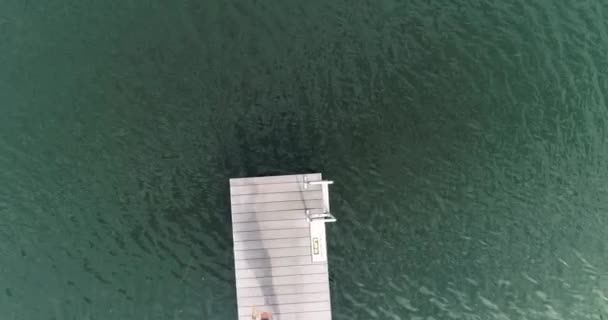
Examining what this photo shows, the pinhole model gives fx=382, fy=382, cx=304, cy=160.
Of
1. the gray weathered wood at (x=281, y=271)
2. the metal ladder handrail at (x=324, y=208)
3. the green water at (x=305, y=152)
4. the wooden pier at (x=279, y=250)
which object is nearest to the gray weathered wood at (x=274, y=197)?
the wooden pier at (x=279, y=250)

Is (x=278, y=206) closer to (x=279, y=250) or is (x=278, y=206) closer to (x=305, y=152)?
(x=279, y=250)

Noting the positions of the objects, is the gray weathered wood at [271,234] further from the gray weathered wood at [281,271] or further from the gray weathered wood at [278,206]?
the gray weathered wood at [281,271]

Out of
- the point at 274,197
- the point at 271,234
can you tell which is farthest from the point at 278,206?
the point at 271,234

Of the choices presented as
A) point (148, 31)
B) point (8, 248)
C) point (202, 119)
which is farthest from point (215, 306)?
point (148, 31)

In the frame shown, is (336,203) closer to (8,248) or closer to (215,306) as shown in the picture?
(215,306)

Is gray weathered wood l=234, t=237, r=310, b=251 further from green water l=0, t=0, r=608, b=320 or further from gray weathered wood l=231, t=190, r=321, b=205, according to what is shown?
gray weathered wood l=231, t=190, r=321, b=205

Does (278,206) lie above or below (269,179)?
below
